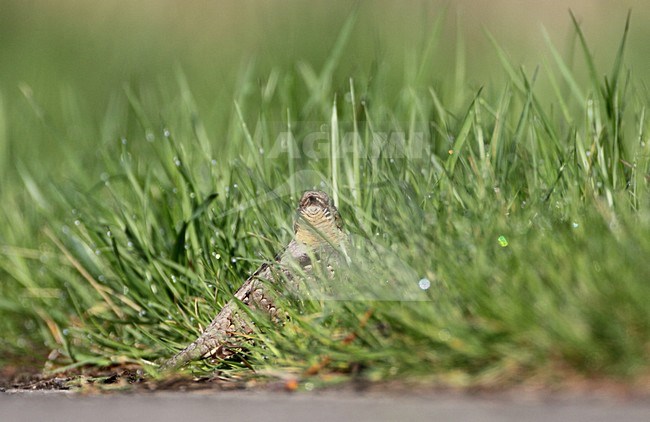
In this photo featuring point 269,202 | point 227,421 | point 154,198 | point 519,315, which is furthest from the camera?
point 154,198

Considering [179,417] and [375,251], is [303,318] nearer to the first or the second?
[375,251]

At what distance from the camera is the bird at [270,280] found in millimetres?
3049

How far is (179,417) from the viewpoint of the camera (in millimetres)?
2334

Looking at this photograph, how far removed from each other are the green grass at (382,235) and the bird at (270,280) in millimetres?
64

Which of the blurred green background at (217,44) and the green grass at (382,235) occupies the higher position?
the blurred green background at (217,44)

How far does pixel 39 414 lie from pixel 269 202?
1.27 metres

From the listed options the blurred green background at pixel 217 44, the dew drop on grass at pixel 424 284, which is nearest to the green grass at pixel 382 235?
the dew drop on grass at pixel 424 284

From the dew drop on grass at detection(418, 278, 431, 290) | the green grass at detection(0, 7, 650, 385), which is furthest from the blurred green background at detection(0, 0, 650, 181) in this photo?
the dew drop on grass at detection(418, 278, 431, 290)

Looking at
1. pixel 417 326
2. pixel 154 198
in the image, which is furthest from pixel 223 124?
pixel 417 326

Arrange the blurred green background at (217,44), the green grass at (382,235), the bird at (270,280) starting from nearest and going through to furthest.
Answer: the green grass at (382,235) < the bird at (270,280) < the blurred green background at (217,44)

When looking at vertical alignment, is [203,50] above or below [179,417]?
above

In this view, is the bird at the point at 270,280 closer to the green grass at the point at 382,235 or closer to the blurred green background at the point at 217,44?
the green grass at the point at 382,235

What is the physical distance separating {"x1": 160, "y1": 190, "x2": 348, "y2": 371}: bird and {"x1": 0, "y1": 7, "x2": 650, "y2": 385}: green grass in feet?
0.21

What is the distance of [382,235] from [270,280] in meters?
0.39
